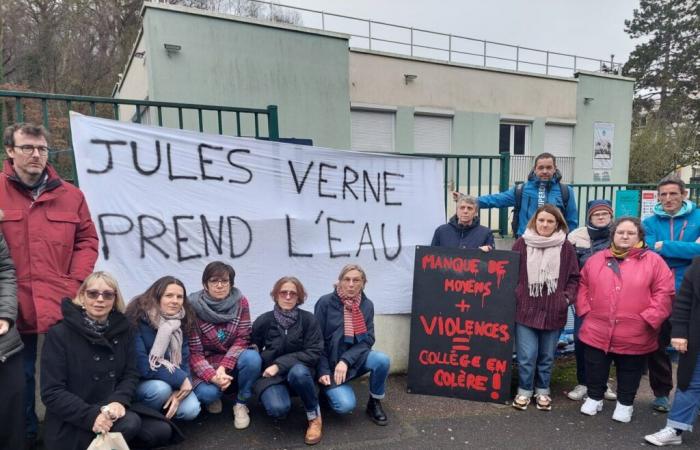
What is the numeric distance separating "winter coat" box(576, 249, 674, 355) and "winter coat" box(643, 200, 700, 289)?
0.44 meters

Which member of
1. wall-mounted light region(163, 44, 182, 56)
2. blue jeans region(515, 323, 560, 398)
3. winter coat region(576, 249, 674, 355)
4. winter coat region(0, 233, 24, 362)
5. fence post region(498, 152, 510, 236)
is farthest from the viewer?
wall-mounted light region(163, 44, 182, 56)

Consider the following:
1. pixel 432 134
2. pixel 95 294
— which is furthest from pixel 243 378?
pixel 432 134

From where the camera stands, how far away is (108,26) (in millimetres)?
21906

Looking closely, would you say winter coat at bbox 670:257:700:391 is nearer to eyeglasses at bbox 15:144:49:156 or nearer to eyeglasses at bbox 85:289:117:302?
eyeglasses at bbox 85:289:117:302

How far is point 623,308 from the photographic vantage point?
3.22 m

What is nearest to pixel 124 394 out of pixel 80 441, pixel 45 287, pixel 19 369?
pixel 80 441

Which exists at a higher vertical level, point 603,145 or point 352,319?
point 603,145

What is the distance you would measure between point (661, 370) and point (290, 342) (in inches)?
109

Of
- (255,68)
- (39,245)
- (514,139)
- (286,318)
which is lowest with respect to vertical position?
(286,318)

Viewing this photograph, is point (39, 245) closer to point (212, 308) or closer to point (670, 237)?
point (212, 308)

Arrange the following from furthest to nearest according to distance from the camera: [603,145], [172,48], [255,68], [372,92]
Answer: [603,145]
[372,92]
[255,68]
[172,48]

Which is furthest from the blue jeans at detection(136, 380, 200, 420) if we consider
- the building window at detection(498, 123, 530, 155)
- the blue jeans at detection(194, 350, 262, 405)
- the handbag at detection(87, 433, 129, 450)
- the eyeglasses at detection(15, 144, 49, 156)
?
the building window at detection(498, 123, 530, 155)

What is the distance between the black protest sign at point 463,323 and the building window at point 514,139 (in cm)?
1382

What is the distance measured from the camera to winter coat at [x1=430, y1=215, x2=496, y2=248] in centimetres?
380
